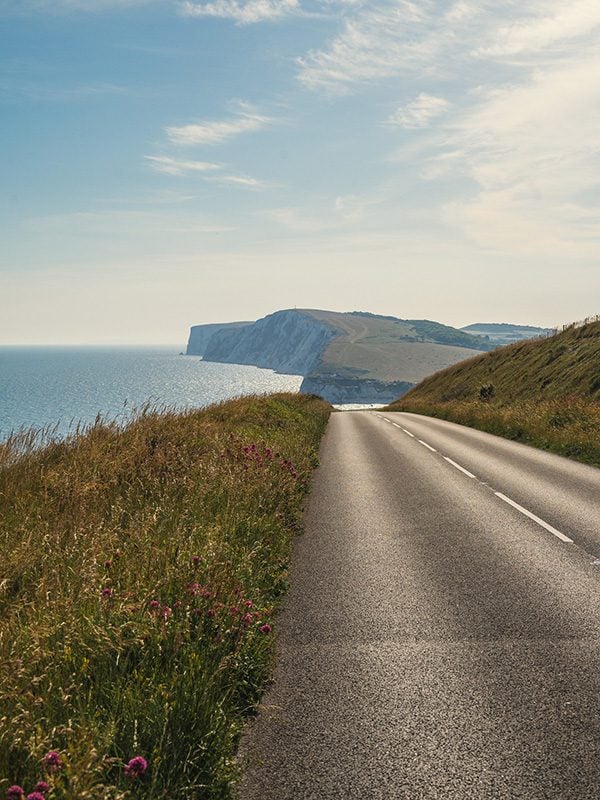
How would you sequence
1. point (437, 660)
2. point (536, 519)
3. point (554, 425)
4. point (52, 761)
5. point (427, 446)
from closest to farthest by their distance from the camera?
1. point (52, 761)
2. point (437, 660)
3. point (536, 519)
4. point (427, 446)
5. point (554, 425)

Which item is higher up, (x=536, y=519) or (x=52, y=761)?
(x=536, y=519)

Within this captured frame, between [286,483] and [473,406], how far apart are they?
2700 cm

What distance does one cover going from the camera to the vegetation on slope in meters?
3.24

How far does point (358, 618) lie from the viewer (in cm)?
600

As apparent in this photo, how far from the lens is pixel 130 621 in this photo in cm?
439

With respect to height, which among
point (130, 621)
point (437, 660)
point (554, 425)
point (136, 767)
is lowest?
point (437, 660)

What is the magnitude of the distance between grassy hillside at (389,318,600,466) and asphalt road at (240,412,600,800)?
9725 mm

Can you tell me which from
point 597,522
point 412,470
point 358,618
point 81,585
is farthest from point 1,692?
point 412,470

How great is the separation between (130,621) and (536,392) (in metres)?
34.6

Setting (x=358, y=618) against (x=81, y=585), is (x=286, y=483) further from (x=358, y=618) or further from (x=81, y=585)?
(x=81, y=585)

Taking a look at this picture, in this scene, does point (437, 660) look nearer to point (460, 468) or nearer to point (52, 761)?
point (52, 761)

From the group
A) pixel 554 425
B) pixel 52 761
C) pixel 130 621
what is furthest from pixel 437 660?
pixel 554 425

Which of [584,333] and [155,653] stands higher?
[584,333]

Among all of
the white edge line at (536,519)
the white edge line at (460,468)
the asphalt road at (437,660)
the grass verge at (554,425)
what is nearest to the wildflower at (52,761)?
the asphalt road at (437,660)
